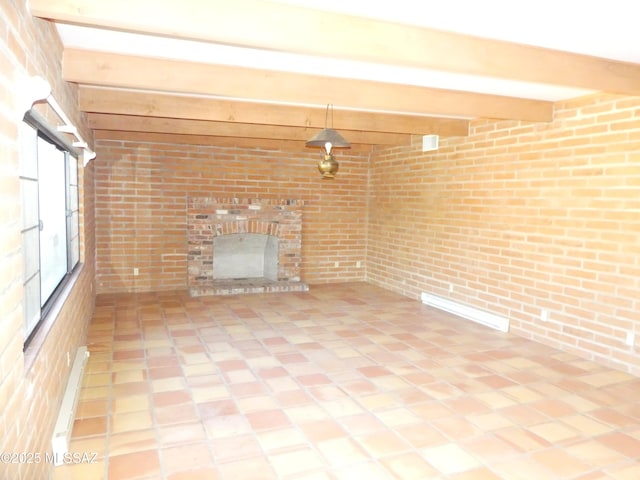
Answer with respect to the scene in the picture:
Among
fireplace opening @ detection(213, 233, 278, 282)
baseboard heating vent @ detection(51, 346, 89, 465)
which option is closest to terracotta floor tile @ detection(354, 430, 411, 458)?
baseboard heating vent @ detection(51, 346, 89, 465)

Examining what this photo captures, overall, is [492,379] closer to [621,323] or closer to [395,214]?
[621,323]

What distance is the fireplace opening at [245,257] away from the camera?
7734mm

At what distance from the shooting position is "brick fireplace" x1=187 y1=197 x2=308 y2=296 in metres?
7.07

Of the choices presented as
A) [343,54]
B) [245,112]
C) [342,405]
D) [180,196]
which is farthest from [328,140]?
[180,196]

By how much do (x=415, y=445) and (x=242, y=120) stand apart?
3534 mm

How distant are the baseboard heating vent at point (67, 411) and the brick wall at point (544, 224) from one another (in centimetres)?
433

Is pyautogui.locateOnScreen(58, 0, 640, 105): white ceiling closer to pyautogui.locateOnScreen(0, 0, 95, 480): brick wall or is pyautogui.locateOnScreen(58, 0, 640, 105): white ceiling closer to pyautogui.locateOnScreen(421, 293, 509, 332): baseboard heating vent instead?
pyautogui.locateOnScreen(0, 0, 95, 480): brick wall

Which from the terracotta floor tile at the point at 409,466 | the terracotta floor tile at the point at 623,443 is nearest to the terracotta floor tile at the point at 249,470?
the terracotta floor tile at the point at 409,466

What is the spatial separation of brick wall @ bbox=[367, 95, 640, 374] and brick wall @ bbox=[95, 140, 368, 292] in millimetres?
1586

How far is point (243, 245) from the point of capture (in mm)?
7906

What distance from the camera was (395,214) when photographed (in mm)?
7375

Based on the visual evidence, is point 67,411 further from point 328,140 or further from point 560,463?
point 560,463

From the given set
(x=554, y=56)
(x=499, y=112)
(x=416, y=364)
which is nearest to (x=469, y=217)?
(x=499, y=112)

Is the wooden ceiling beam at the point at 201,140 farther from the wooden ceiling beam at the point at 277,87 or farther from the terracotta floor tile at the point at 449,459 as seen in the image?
the terracotta floor tile at the point at 449,459
